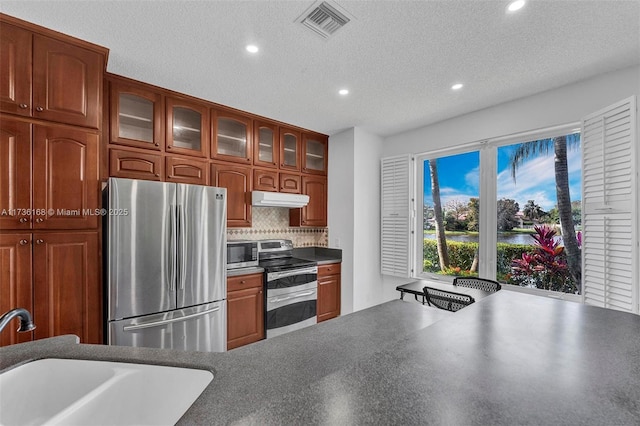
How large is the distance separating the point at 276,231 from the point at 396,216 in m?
1.63

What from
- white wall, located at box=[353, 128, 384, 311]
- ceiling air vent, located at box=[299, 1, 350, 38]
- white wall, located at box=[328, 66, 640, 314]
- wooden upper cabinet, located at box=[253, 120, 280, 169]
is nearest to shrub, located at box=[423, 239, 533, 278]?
white wall, located at box=[328, 66, 640, 314]

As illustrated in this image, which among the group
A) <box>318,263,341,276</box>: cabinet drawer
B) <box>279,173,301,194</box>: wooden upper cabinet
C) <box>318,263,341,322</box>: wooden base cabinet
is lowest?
<box>318,263,341,322</box>: wooden base cabinet

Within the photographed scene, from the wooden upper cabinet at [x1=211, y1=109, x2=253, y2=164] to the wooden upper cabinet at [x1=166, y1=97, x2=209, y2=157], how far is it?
0.31 feet

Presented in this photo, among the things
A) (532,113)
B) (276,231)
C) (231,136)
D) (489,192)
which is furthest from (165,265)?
(532,113)

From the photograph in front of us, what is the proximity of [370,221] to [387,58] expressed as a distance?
7.15 ft

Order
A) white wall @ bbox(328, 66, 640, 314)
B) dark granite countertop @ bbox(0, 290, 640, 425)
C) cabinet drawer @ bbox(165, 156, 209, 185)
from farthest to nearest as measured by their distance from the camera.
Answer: white wall @ bbox(328, 66, 640, 314) < cabinet drawer @ bbox(165, 156, 209, 185) < dark granite countertop @ bbox(0, 290, 640, 425)

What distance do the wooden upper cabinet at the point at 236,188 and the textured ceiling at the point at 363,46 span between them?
749 millimetres

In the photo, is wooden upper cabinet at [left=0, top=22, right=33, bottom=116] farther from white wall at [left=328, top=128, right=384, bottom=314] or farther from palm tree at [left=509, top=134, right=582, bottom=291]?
palm tree at [left=509, top=134, right=582, bottom=291]

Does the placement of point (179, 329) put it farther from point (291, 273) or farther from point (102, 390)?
point (102, 390)

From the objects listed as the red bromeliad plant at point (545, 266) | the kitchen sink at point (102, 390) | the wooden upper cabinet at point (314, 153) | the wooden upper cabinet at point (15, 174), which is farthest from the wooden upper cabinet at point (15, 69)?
the red bromeliad plant at point (545, 266)

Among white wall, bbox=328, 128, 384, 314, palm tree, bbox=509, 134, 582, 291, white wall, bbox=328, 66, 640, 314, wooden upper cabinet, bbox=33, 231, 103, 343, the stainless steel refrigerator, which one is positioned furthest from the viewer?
white wall, bbox=328, 128, 384, 314

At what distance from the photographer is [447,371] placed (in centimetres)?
53

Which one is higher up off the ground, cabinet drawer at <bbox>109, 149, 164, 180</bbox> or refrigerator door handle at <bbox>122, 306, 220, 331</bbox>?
cabinet drawer at <bbox>109, 149, 164, 180</bbox>

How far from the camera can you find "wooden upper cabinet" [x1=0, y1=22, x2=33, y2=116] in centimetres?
164
